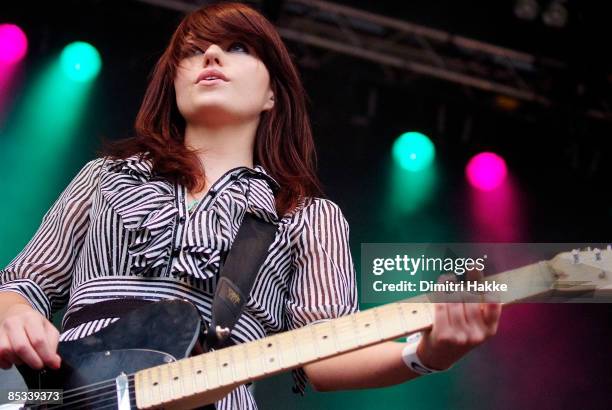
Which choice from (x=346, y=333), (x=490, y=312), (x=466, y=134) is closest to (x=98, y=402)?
(x=346, y=333)

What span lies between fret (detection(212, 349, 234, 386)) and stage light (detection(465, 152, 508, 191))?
3745 millimetres

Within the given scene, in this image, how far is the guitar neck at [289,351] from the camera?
5.50 ft

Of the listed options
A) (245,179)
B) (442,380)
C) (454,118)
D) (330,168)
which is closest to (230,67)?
(245,179)

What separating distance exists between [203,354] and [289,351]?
0.15 metres

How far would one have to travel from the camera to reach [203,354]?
5.70ft

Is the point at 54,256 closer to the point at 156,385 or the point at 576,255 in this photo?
the point at 156,385

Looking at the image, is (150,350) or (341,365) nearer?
(150,350)

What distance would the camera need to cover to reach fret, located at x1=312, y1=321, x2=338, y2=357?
1.70 meters

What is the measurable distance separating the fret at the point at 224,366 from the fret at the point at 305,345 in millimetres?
121

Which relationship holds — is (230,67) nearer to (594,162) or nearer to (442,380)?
(442,380)

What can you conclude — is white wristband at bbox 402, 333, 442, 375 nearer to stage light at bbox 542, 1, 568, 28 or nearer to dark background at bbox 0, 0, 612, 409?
dark background at bbox 0, 0, 612, 409

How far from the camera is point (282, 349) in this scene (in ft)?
5.64

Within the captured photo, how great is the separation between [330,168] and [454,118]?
84 cm

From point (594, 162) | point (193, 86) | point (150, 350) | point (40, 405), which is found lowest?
point (40, 405)
